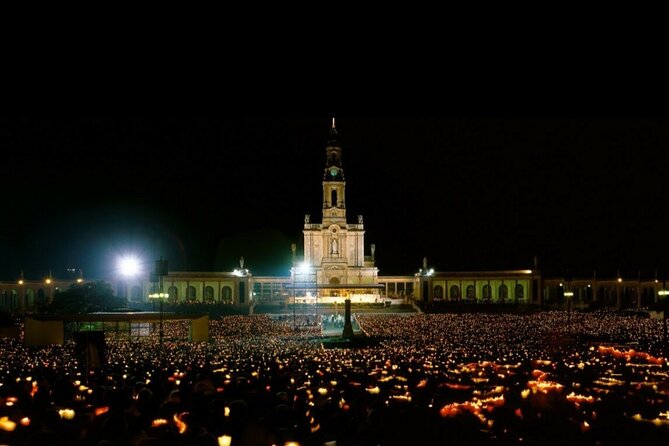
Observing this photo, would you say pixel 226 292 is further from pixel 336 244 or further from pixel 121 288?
pixel 336 244

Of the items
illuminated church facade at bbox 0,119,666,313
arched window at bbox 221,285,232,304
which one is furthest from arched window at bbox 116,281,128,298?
arched window at bbox 221,285,232,304

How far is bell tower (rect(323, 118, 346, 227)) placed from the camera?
84.4 metres

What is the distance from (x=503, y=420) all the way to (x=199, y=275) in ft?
222

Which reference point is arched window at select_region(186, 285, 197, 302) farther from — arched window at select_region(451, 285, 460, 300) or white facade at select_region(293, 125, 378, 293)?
arched window at select_region(451, 285, 460, 300)

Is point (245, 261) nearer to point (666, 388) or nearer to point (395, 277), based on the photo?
point (395, 277)

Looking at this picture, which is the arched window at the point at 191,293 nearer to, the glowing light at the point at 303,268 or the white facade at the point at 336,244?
the glowing light at the point at 303,268

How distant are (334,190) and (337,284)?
10.6 meters

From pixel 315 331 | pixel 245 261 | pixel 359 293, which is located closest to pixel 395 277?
pixel 359 293

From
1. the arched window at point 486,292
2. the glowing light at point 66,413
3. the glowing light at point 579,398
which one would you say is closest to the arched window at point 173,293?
the arched window at point 486,292

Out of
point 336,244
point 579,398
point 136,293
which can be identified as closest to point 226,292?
point 136,293

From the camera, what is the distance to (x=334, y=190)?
85188 mm

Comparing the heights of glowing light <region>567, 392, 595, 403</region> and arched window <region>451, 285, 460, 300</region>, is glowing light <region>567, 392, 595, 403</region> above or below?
below

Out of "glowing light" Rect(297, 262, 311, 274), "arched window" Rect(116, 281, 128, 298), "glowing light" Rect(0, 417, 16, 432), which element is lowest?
"glowing light" Rect(0, 417, 16, 432)

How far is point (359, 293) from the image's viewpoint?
78.0 metres
